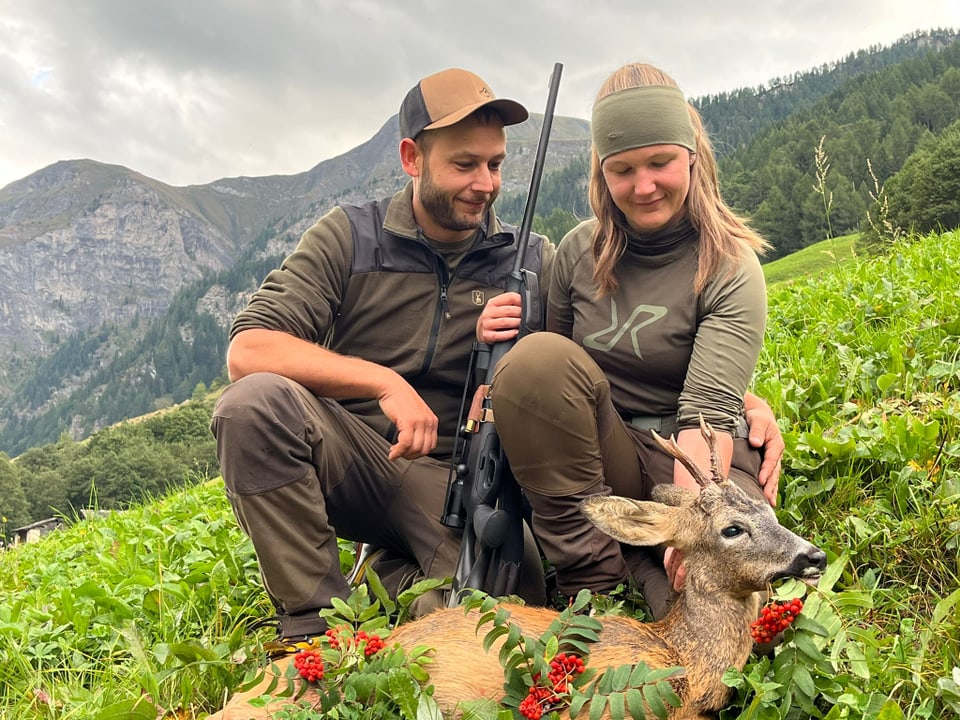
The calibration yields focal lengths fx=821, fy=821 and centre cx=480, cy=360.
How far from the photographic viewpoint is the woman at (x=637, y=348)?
12.1 feet

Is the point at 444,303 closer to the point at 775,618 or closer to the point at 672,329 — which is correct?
the point at 672,329

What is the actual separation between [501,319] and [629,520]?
1.49m

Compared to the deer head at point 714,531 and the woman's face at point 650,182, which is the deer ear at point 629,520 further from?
the woman's face at point 650,182

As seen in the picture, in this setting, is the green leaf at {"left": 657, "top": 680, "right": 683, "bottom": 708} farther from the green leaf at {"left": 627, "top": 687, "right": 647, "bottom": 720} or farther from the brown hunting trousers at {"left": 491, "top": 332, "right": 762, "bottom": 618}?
the brown hunting trousers at {"left": 491, "top": 332, "right": 762, "bottom": 618}

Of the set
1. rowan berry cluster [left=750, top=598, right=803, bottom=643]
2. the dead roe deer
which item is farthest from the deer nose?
rowan berry cluster [left=750, top=598, right=803, bottom=643]

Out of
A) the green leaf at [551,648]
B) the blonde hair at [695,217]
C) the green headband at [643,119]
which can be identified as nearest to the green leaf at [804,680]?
the green leaf at [551,648]

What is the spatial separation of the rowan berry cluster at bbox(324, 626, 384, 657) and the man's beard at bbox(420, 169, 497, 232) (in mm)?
2533

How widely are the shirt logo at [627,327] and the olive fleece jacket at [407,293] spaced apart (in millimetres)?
571

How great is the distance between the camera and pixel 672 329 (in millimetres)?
4016

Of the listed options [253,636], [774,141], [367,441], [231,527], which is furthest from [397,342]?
[774,141]

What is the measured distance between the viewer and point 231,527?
6.17 metres

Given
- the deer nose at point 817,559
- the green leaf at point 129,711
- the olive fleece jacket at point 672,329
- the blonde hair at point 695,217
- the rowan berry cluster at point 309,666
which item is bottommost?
the green leaf at point 129,711

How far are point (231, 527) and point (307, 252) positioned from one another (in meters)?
2.55

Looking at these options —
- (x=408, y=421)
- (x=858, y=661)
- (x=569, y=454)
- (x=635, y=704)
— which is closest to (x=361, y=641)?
(x=635, y=704)
